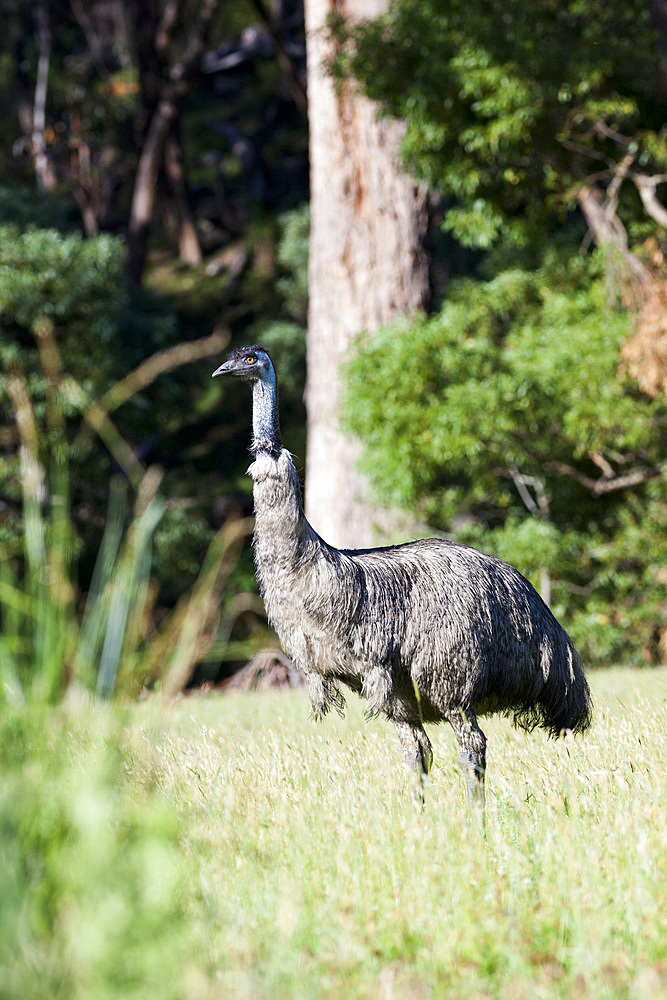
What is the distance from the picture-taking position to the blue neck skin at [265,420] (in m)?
5.56

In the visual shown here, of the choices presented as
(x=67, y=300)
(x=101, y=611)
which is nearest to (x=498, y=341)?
(x=67, y=300)

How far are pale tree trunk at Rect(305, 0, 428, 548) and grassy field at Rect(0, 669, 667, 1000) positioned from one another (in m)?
10.4

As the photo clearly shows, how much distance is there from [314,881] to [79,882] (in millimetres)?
1182

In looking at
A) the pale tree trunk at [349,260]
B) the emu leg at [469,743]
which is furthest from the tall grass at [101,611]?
the pale tree trunk at [349,260]

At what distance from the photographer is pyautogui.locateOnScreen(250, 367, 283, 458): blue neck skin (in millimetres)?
5559

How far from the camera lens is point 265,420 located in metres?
5.59

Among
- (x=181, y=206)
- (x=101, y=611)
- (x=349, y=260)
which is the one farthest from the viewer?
(x=181, y=206)

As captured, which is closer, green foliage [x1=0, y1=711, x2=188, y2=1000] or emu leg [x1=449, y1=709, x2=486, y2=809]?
green foliage [x1=0, y1=711, x2=188, y2=1000]

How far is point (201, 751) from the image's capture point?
6.62m

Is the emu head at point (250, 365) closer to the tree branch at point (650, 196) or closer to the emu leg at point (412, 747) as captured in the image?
the emu leg at point (412, 747)

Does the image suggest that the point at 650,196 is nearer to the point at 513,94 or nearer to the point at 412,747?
the point at 513,94

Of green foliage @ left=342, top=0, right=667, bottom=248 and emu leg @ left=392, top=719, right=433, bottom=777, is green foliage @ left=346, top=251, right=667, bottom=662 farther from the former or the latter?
emu leg @ left=392, top=719, right=433, bottom=777

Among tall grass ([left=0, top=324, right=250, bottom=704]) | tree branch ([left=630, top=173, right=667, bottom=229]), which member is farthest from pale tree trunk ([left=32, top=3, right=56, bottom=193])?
tall grass ([left=0, top=324, right=250, bottom=704])

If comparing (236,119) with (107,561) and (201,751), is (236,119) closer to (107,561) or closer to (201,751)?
(201,751)
